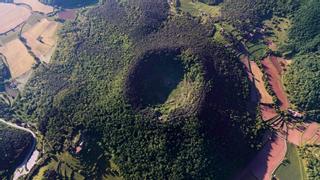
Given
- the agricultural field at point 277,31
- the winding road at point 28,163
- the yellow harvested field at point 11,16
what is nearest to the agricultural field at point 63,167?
the winding road at point 28,163

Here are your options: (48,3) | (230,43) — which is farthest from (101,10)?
(230,43)

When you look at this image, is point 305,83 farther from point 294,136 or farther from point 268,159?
point 268,159

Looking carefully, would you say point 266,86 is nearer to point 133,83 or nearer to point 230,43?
point 230,43

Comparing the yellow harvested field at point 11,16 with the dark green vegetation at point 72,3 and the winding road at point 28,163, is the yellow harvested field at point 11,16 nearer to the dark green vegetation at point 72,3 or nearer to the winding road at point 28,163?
the dark green vegetation at point 72,3

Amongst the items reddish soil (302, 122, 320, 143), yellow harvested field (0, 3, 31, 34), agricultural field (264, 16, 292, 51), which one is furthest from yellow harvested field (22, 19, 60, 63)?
reddish soil (302, 122, 320, 143)

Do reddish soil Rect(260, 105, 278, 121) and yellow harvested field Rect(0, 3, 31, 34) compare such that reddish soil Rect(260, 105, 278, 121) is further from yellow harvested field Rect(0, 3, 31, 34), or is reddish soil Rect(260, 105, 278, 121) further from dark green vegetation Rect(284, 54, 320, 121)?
yellow harvested field Rect(0, 3, 31, 34)

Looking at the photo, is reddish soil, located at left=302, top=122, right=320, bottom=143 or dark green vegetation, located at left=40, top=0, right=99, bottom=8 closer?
reddish soil, located at left=302, top=122, right=320, bottom=143
